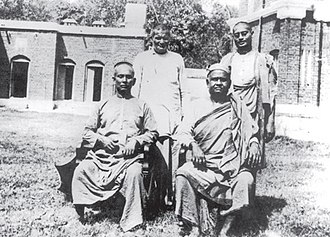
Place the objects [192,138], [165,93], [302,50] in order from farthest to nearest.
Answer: [302,50] < [165,93] < [192,138]

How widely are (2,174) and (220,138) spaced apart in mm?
3561

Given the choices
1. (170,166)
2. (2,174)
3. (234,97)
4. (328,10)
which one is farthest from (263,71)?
(328,10)

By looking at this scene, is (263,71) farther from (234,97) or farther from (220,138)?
(220,138)

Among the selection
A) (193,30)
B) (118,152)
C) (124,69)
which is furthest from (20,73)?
(118,152)

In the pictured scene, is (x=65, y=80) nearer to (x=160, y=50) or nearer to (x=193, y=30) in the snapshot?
(x=193, y=30)

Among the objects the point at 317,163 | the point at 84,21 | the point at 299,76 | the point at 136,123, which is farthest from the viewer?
the point at 84,21

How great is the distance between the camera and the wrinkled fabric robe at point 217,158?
3.50 meters

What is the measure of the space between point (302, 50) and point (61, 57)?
37.7ft

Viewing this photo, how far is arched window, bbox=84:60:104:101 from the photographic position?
62.5ft

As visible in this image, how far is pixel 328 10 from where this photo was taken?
910cm

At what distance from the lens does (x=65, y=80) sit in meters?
19.2

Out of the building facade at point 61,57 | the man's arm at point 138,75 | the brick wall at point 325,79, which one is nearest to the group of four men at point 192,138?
the man's arm at point 138,75

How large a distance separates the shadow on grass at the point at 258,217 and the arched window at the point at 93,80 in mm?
14876

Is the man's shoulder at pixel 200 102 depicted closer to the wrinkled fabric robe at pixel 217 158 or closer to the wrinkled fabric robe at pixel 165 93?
the wrinkled fabric robe at pixel 217 158
